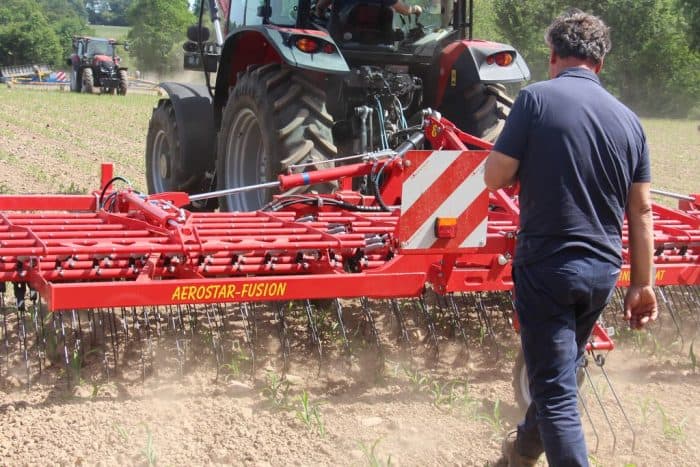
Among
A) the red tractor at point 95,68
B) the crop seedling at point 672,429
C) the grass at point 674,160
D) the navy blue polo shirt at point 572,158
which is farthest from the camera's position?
the red tractor at point 95,68

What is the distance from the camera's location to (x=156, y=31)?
57.7 meters

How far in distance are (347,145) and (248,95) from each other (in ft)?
2.44

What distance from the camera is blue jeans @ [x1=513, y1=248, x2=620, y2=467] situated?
2371mm

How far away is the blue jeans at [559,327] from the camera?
237 centimetres

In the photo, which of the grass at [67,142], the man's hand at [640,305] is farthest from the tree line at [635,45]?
the man's hand at [640,305]

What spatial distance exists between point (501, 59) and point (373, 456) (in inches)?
126

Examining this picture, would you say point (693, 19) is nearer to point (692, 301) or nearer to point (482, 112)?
point (482, 112)

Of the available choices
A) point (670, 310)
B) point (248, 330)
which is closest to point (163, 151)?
point (248, 330)

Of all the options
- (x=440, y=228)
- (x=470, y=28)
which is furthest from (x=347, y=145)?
(x=440, y=228)

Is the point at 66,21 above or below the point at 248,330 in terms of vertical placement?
above

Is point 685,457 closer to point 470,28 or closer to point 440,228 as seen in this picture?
point 440,228

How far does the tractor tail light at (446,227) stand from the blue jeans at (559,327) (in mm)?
681

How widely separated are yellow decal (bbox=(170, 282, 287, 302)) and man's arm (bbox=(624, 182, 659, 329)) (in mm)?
1265

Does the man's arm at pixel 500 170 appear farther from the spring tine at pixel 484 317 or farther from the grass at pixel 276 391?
the spring tine at pixel 484 317
